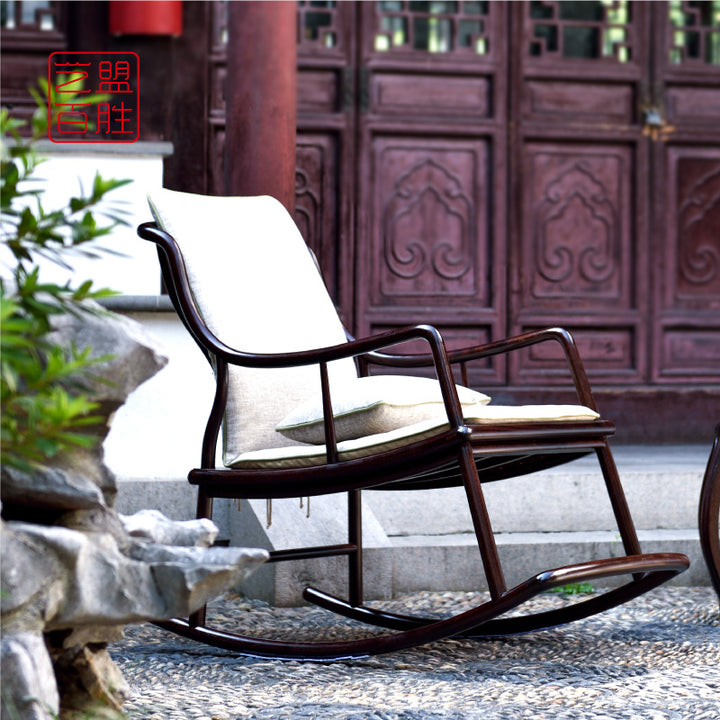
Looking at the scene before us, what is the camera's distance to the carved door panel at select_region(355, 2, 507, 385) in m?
4.39

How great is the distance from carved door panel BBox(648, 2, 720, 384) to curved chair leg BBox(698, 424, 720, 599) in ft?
6.71

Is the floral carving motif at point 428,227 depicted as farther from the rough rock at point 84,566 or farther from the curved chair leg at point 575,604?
the rough rock at point 84,566

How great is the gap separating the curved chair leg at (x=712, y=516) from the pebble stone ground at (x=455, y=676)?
15 cm

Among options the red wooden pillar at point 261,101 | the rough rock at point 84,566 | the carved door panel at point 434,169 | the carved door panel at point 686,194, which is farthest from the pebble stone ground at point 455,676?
the carved door panel at point 686,194

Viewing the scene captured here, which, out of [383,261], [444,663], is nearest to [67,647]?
[444,663]

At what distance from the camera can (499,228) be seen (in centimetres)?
448

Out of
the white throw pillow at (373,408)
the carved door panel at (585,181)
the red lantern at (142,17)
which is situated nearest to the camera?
the white throw pillow at (373,408)

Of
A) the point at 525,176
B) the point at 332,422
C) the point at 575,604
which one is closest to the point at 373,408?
the point at 332,422

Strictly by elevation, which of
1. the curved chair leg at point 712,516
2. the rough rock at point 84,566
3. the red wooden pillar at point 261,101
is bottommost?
the curved chair leg at point 712,516

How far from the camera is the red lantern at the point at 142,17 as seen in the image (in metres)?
4.07

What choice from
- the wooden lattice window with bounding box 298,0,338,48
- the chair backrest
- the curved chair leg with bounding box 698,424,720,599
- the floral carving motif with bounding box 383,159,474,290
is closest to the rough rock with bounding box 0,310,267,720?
the chair backrest

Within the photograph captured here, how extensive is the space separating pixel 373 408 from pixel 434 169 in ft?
7.69

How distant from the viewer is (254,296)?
Answer: 265 cm

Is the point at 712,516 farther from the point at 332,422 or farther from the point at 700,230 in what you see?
the point at 700,230
